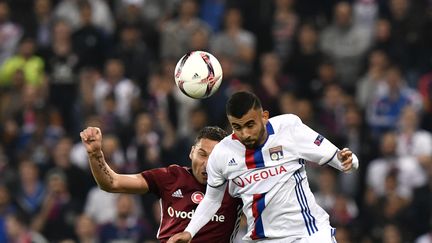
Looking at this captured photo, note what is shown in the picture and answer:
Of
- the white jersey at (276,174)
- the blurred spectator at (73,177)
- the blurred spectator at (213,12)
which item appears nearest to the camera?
the white jersey at (276,174)

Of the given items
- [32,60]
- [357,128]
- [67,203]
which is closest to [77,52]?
[32,60]

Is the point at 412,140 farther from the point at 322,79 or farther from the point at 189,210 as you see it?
the point at 189,210

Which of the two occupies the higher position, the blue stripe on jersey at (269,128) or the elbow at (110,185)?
the blue stripe on jersey at (269,128)

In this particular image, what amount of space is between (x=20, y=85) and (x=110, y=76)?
4.86 feet

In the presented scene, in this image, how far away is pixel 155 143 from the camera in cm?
1786

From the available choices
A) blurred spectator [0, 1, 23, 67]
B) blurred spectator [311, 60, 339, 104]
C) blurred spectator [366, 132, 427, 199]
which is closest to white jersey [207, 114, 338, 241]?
blurred spectator [366, 132, 427, 199]

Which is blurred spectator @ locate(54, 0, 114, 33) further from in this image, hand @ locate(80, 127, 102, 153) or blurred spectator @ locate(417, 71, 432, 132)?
hand @ locate(80, 127, 102, 153)

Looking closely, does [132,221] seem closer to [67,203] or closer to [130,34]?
[67,203]

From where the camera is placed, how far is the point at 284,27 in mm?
19844

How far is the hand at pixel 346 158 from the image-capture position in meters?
9.78

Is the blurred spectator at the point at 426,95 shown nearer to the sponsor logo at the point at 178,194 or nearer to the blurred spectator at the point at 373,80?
the blurred spectator at the point at 373,80

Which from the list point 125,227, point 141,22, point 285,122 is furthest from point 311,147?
point 141,22

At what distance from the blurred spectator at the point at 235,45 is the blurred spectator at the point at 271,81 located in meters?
0.33

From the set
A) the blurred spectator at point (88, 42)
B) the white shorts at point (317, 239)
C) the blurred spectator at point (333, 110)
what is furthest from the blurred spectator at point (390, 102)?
the white shorts at point (317, 239)
